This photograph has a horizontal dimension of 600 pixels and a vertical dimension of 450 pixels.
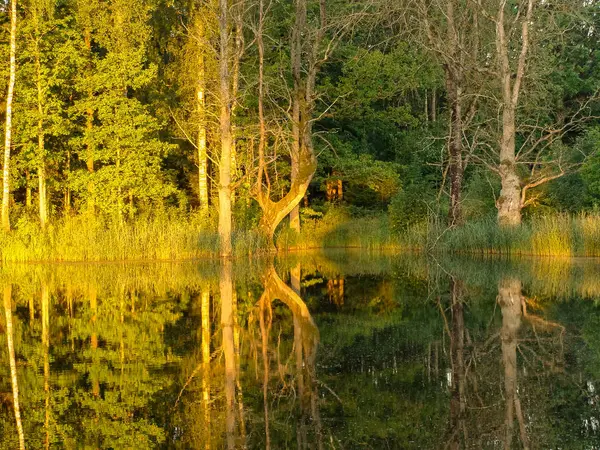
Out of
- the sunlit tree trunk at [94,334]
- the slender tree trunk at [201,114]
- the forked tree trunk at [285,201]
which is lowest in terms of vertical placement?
the sunlit tree trunk at [94,334]

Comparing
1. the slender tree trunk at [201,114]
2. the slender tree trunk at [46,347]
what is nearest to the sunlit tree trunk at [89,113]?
the slender tree trunk at [201,114]

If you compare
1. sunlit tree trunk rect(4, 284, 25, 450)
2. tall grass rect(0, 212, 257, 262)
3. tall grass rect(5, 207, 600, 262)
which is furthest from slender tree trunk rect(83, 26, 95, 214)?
sunlit tree trunk rect(4, 284, 25, 450)

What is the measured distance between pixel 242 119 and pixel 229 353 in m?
23.9

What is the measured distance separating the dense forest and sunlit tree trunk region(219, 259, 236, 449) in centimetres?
961

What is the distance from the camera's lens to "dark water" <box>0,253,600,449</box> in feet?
19.4

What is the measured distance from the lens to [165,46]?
32.3m

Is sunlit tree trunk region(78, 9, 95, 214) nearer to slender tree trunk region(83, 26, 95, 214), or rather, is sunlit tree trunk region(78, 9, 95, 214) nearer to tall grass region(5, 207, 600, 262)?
slender tree trunk region(83, 26, 95, 214)

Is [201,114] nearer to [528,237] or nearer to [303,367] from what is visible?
[528,237]

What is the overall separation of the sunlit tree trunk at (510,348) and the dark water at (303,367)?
0.02 m

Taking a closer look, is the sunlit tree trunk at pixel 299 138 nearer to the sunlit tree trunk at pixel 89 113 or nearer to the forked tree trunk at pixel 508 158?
the sunlit tree trunk at pixel 89 113

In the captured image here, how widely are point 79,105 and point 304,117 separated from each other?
745 centimetres

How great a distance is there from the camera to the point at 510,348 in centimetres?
885

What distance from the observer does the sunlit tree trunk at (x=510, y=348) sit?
19.7ft

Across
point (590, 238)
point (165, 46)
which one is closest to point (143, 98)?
point (165, 46)
